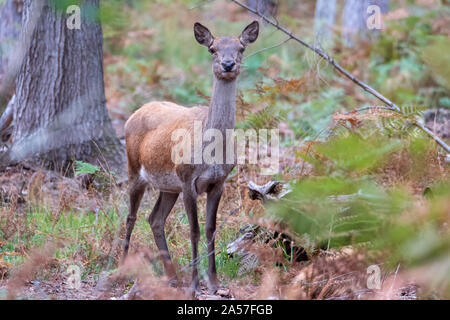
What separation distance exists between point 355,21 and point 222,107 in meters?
9.71

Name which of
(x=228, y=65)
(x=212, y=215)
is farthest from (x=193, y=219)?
(x=228, y=65)

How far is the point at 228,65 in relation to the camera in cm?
541

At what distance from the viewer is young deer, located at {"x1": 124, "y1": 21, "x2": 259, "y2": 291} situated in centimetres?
548

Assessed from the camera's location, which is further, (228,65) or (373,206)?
(228,65)

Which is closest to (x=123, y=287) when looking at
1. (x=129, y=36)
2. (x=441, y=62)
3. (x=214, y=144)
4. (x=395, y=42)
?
(x=214, y=144)

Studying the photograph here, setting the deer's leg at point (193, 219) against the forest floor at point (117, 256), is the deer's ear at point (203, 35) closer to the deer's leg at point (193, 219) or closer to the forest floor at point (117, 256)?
the deer's leg at point (193, 219)

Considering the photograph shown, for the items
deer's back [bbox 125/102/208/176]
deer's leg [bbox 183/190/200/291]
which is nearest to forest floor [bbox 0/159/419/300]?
deer's leg [bbox 183/190/200/291]

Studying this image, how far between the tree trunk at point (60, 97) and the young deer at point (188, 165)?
4.15ft

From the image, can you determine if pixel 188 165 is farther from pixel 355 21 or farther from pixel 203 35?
pixel 355 21

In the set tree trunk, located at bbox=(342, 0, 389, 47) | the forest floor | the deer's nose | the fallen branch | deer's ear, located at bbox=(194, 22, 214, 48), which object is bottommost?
the forest floor

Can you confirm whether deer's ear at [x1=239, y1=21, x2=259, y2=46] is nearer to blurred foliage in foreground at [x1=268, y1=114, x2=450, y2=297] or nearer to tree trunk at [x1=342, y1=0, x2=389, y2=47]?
blurred foliage in foreground at [x1=268, y1=114, x2=450, y2=297]

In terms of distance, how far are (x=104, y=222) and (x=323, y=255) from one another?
294 cm

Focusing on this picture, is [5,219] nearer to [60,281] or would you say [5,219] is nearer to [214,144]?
[60,281]

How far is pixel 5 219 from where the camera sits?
657 cm
